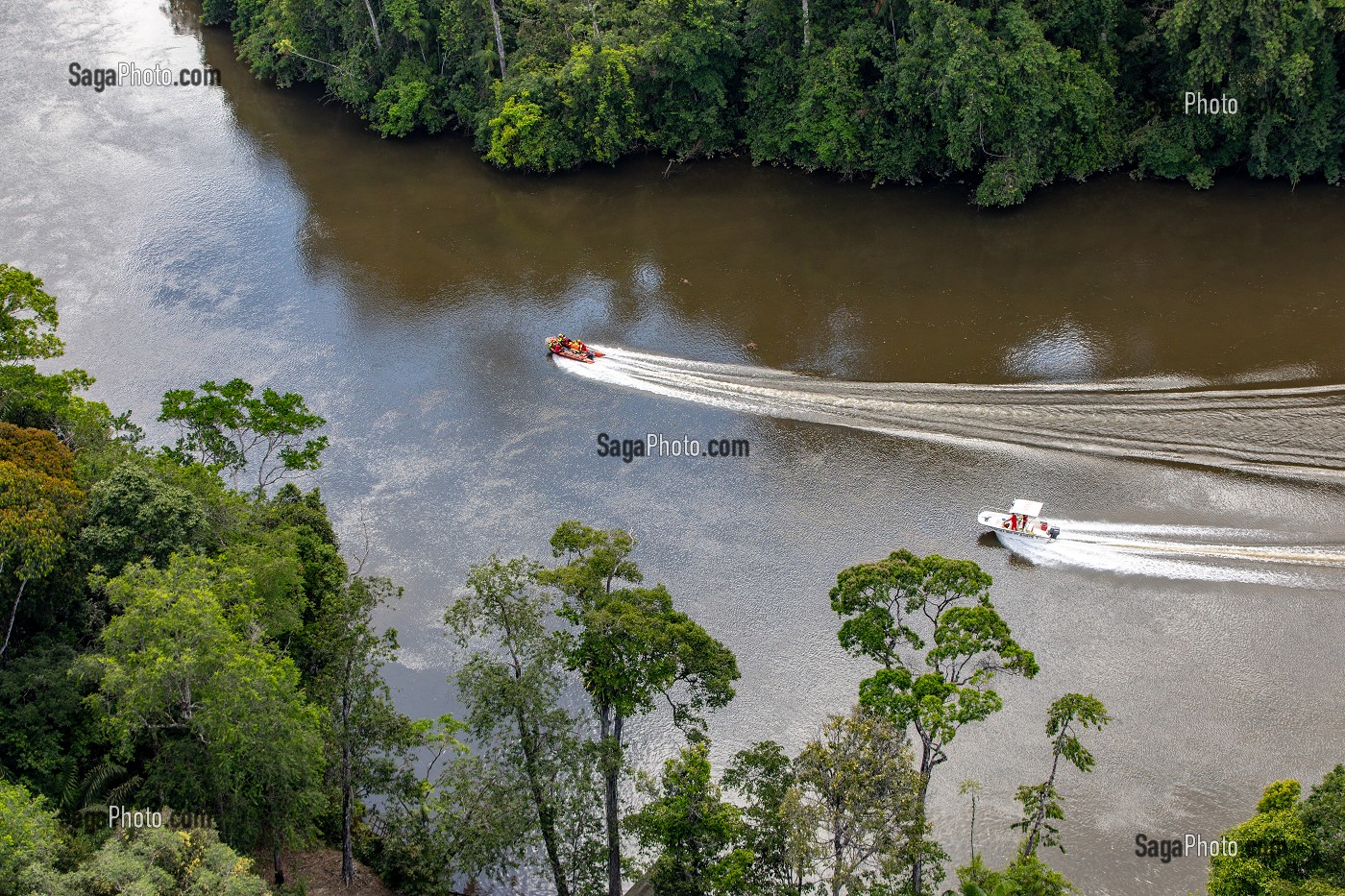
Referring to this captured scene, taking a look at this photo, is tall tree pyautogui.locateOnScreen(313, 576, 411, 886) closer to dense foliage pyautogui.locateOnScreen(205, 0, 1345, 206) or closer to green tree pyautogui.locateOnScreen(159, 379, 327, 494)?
green tree pyautogui.locateOnScreen(159, 379, 327, 494)

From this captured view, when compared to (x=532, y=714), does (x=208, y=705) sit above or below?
above

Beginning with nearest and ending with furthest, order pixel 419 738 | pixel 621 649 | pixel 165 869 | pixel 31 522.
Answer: pixel 165 869 → pixel 621 649 → pixel 31 522 → pixel 419 738

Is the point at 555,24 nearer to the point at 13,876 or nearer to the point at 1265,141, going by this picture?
the point at 1265,141

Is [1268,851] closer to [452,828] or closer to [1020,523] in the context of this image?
[1020,523]

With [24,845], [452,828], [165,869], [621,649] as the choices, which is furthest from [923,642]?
[24,845]

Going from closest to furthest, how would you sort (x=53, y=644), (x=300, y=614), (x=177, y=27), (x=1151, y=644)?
(x=53, y=644), (x=300, y=614), (x=1151, y=644), (x=177, y=27)

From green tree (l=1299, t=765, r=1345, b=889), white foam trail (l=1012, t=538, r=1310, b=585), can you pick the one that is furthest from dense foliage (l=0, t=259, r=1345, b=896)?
white foam trail (l=1012, t=538, r=1310, b=585)

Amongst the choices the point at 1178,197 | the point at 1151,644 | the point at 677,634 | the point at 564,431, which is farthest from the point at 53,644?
the point at 1178,197

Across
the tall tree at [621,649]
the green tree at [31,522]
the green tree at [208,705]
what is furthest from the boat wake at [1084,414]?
the green tree at [208,705]
